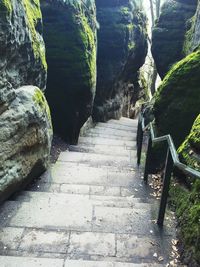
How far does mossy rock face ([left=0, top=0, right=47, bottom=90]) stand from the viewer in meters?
4.20

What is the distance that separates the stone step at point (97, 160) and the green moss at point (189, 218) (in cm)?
281

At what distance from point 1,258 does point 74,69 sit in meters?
5.75

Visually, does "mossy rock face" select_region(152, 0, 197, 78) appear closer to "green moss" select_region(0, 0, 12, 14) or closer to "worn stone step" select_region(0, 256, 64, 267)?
"green moss" select_region(0, 0, 12, 14)

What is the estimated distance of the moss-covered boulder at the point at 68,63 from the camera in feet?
25.9

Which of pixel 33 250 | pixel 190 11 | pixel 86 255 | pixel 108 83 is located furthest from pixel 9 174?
pixel 190 11

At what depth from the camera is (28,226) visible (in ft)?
12.7

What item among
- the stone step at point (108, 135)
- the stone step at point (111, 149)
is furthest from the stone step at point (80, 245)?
the stone step at point (108, 135)

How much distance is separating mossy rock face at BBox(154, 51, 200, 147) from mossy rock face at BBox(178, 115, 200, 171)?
3.19ft

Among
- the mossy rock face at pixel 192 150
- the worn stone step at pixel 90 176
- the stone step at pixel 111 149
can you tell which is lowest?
the stone step at pixel 111 149

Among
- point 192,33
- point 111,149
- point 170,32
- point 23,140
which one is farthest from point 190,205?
point 170,32

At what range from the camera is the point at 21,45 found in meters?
4.93

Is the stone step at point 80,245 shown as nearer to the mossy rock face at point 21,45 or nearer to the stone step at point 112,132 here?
the mossy rock face at point 21,45

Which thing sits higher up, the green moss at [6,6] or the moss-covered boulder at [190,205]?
the green moss at [6,6]

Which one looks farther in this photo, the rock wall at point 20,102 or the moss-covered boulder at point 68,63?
the moss-covered boulder at point 68,63
